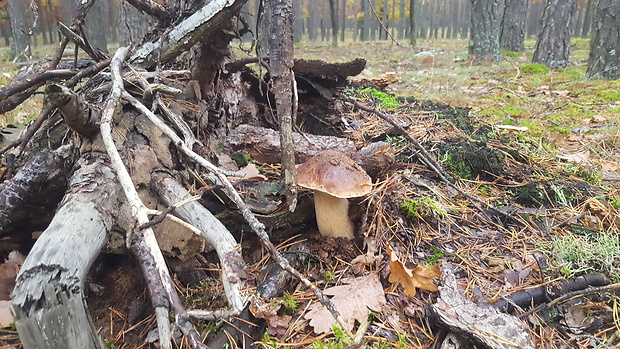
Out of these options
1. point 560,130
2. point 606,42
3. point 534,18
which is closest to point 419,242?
point 560,130

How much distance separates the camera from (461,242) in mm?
2084

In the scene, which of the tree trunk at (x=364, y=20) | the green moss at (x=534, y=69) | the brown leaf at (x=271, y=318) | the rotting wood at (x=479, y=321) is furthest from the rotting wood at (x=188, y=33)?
the tree trunk at (x=364, y=20)

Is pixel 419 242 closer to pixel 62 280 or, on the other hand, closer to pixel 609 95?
pixel 62 280

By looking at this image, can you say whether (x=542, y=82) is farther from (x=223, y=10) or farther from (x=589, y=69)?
(x=223, y=10)

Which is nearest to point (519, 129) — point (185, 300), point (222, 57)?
point (222, 57)

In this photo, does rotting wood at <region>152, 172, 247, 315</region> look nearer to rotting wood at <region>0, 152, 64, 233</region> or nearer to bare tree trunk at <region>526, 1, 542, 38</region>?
rotting wood at <region>0, 152, 64, 233</region>

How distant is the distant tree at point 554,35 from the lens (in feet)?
26.1

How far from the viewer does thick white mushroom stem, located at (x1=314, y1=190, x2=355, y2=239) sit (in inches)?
74.9

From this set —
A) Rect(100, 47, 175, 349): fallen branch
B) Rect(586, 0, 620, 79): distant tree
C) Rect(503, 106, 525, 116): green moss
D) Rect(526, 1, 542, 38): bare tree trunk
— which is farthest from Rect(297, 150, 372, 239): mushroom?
Rect(526, 1, 542, 38): bare tree trunk

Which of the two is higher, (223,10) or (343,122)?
(223,10)

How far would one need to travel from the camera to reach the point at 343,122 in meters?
3.19

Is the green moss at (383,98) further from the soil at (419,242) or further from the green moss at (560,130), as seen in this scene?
the green moss at (560,130)

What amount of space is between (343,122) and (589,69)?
6106 mm

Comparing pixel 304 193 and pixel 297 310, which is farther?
pixel 304 193
